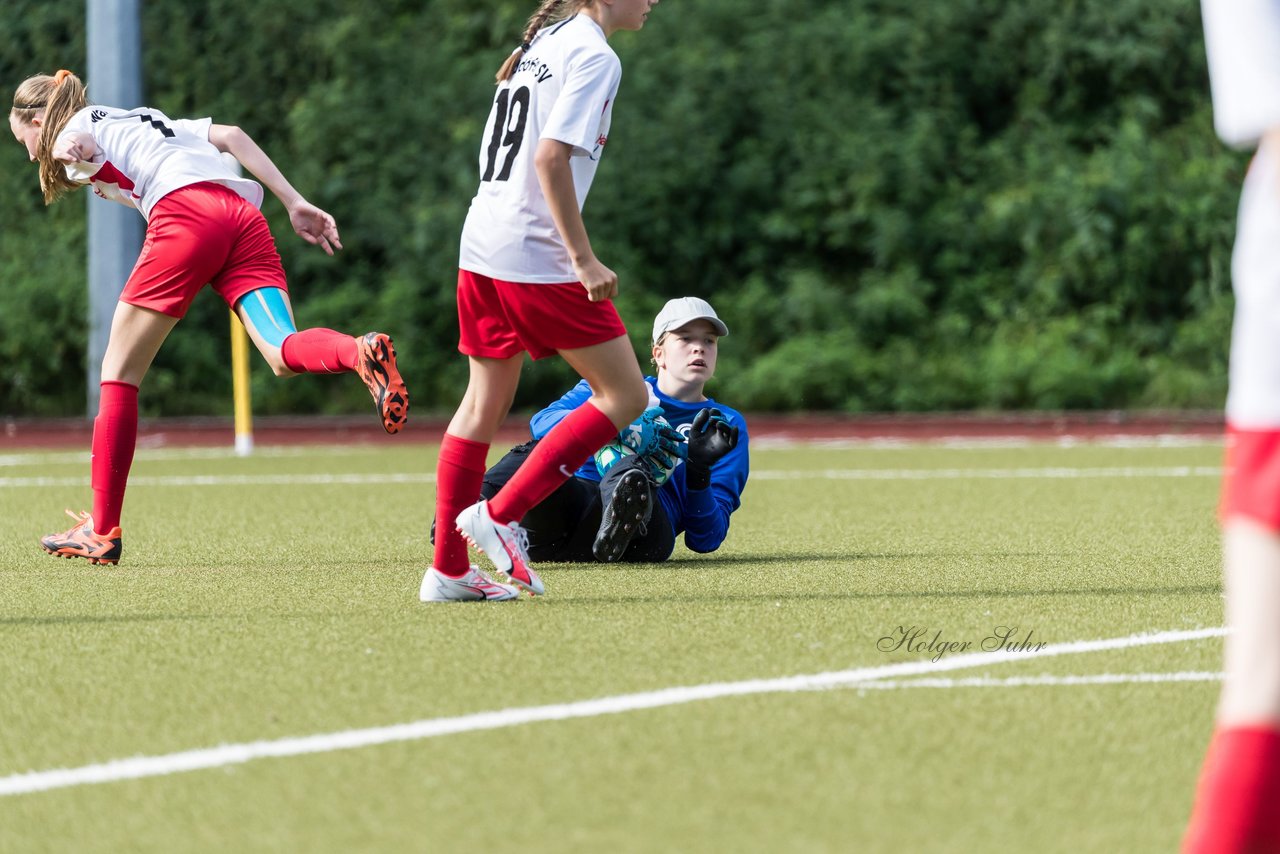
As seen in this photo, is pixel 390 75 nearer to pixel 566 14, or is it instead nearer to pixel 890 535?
pixel 890 535

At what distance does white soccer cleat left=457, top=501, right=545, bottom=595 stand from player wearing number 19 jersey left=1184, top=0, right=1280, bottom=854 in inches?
126

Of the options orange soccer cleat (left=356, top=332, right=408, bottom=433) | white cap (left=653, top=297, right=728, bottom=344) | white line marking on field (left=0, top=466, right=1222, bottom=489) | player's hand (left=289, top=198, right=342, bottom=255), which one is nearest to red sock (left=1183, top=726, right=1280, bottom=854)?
orange soccer cleat (left=356, top=332, right=408, bottom=433)

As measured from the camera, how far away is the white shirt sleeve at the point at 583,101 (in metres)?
4.84

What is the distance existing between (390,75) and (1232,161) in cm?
827

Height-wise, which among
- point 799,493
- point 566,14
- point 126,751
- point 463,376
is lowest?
point 463,376

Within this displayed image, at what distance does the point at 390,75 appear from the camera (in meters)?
18.6

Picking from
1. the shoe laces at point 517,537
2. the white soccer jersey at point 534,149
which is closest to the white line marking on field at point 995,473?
the shoe laces at point 517,537

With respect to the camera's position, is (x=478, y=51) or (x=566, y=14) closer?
(x=566, y=14)

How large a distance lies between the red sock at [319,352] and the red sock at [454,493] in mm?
758

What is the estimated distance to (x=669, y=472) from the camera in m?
5.92

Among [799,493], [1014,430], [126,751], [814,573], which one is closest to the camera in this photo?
[126,751]

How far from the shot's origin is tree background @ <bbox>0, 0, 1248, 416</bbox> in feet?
56.0

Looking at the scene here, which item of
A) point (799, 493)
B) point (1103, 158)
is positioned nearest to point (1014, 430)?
point (1103, 158)

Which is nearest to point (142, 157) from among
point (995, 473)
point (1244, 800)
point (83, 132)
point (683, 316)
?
point (83, 132)
